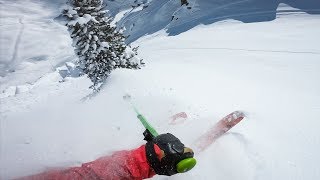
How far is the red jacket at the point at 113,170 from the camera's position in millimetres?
4219

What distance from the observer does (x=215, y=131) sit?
5.27 m

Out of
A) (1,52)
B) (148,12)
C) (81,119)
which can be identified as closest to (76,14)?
(81,119)

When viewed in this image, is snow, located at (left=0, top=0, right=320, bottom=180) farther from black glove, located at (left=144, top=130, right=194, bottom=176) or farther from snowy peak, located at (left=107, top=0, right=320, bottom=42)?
snowy peak, located at (left=107, top=0, right=320, bottom=42)

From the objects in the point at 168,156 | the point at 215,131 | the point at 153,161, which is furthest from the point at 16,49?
the point at 168,156

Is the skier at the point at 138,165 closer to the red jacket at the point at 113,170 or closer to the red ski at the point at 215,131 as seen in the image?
the red jacket at the point at 113,170

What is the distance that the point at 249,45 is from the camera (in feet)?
57.6

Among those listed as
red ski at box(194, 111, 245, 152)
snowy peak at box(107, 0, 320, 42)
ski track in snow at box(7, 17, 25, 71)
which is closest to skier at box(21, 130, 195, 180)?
red ski at box(194, 111, 245, 152)

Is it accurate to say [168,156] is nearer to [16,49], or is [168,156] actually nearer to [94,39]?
[94,39]

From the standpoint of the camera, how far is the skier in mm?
4219

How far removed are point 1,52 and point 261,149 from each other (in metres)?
106

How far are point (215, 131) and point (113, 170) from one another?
175cm

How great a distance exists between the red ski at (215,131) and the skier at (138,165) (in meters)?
0.82

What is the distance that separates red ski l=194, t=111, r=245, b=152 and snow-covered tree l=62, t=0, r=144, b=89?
356 inches

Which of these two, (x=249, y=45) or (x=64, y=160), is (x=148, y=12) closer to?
(x=249, y=45)
